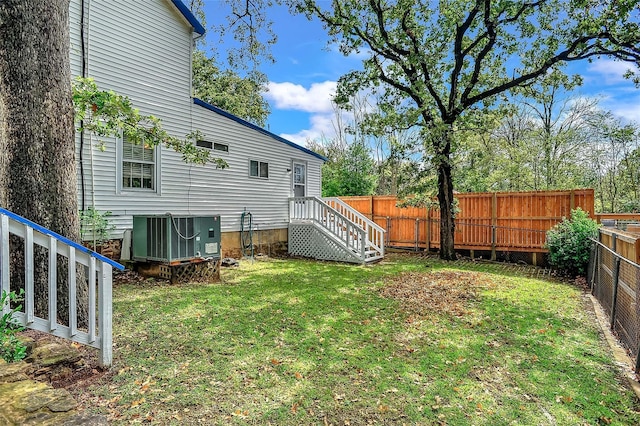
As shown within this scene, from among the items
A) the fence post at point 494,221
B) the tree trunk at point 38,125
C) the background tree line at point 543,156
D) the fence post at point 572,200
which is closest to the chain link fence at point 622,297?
the fence post at point 572,200

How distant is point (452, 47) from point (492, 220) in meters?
5.72

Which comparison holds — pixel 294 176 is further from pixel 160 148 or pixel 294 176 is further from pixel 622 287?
pixel 622 287

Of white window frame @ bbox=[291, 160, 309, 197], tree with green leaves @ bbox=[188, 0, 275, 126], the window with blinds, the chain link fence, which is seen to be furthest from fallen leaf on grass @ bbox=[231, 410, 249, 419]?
tree with green leaves @ bbox=[188, 0, 275, 126]

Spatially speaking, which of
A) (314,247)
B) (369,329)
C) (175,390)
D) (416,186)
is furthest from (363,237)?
(175,390)

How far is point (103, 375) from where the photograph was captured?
3.05 m

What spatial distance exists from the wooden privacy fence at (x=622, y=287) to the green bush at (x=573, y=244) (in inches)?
70.0

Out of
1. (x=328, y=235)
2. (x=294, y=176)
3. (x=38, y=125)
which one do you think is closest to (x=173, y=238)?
(x=38, y=125)

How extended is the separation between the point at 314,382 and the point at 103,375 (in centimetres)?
191

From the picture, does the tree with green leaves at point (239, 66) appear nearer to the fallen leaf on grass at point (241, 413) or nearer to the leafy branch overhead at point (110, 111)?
the leafy branch overhead at point (110, 111)

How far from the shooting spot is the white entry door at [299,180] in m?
12.3

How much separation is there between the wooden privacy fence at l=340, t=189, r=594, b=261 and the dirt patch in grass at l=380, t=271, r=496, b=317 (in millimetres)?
3210

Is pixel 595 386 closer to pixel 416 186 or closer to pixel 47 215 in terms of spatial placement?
pixel 47 215

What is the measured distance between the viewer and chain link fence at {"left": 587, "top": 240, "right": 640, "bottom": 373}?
372 centimetres

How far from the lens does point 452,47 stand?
1078cm
